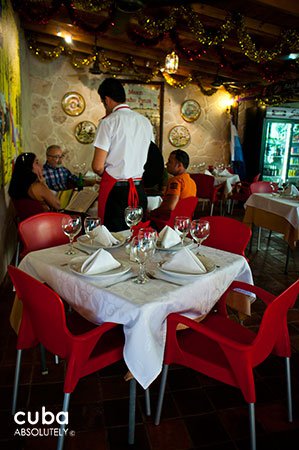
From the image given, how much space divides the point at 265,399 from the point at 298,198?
2.57m

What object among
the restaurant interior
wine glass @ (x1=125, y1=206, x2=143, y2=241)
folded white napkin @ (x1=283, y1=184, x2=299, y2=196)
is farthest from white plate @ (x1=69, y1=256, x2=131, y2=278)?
folded white napkin @ (x1=283, y1=184, x2=299, y2=196)

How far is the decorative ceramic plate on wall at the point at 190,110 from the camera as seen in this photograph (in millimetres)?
8250

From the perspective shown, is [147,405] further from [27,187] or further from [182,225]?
[27,187]

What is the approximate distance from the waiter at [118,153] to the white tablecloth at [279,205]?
168cm

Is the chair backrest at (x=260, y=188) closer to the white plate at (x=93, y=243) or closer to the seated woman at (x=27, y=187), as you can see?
the seated woman at (x=27, y=187)

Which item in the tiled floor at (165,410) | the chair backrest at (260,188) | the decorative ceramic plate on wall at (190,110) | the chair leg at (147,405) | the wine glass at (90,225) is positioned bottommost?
the tiled floor at (165,410)

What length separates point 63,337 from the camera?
1.43 meters

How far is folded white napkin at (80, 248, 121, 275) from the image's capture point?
1654 mm

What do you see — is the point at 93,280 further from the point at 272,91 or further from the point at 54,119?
the point at 272,91

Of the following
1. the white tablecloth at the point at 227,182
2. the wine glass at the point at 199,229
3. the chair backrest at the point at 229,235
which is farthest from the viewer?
the white tablecloth at the point at 227,182

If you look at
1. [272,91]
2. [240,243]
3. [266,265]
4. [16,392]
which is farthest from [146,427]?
[272,91]

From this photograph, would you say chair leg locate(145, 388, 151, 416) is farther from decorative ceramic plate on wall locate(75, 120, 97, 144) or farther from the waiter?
decorative ceramic plate on wall locate(75, 120, 97, 144)

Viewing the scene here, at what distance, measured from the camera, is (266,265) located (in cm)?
424

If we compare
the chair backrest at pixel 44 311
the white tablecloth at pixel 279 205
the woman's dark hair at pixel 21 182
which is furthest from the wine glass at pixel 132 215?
the white tablecloth at pixel 279 205
